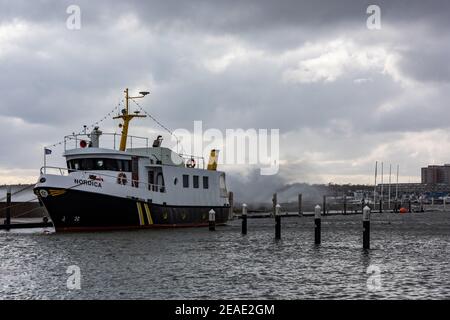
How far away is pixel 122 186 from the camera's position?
3956 centimetres

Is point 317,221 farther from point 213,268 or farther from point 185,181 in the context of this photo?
point 185,181

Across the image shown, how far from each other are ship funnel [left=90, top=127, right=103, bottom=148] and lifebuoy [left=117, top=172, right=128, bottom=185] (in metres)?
3.43

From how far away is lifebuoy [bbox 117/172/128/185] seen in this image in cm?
4009

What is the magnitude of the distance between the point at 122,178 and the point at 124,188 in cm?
63

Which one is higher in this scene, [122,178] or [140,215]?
[122,178]

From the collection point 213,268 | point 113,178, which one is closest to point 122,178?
point 113,178

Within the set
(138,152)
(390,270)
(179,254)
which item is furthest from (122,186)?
(390,270)

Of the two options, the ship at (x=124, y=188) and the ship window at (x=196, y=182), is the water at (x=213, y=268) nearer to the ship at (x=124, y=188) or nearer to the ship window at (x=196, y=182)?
the ship at (x=124, y=188)

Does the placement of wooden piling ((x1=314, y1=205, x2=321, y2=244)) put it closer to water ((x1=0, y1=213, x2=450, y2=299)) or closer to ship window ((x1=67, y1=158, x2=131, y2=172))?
water ((x1=0, y1=213, x2=450, y2=299))

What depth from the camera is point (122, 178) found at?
3978 centimetres

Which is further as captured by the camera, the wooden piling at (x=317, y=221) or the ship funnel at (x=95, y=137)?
the ship funnel at (x=95, y=137)

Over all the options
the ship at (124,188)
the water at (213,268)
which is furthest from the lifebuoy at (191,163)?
the water at (213,268)

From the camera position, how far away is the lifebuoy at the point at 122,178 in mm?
40088
